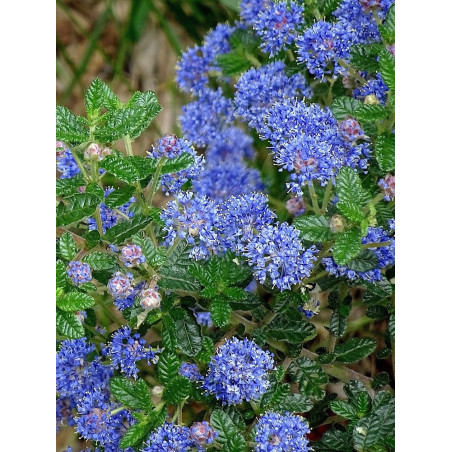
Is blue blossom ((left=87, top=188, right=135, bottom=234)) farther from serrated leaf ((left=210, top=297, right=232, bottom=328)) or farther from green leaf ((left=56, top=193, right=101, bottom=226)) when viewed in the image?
serrated leaf ((left=210, top=297, right=232, bottom=328))

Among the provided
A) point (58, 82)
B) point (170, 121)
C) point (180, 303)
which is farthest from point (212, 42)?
point (180, 303)

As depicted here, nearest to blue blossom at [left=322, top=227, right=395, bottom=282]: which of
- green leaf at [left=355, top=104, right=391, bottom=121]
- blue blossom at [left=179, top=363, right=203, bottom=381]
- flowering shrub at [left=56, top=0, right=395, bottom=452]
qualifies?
flowering shrub at [left=56, top=0, right=395, bottom=452]

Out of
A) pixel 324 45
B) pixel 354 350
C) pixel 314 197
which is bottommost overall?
pixel 354 350

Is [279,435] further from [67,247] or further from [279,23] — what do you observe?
[279,23]

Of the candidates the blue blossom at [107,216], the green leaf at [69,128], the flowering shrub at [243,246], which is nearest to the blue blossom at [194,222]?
the flowering shrub at [243,246]

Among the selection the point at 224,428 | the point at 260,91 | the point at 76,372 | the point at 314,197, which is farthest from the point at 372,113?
the point at 76,372
